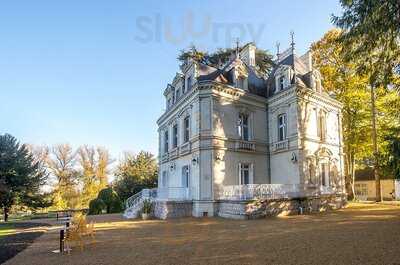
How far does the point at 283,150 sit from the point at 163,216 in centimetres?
851

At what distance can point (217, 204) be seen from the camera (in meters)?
18.4

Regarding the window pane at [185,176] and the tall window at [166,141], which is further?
the tall window at [166,141]

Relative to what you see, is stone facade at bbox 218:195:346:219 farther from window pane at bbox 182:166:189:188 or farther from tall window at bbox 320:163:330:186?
window pane at bbox 182:166:189:188

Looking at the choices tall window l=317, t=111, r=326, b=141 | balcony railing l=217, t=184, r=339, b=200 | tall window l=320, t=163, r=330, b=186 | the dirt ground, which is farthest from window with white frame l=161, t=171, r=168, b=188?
the dirt ground

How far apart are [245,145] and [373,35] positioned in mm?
9999

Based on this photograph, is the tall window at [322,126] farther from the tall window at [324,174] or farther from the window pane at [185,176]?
the window pane at [185,176]

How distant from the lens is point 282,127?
21062mm

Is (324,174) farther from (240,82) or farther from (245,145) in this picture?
(240,82)

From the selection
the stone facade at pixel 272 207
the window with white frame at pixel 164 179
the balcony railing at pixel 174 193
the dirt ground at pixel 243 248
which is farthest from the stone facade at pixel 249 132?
the dirt ground at pixel 243 248

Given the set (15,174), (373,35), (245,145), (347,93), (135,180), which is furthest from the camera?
(135,180)

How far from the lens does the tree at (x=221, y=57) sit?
3359 cm

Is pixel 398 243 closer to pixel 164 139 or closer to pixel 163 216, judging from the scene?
pixel 163 216

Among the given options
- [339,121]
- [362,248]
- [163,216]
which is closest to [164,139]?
[163,216]

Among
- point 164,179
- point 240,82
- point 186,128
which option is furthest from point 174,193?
point 240,82
